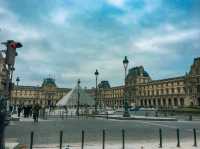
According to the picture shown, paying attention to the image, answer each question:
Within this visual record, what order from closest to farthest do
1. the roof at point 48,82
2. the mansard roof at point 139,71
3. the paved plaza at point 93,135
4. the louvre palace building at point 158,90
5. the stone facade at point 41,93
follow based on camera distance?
the paved plaza at point 93,135 < the louvre palace building at point 158,90 < the mansard roof at point 139,71 < the stone facade at point 41,93 < the roof at point 48,82

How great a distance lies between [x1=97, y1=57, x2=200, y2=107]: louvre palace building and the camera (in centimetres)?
11432

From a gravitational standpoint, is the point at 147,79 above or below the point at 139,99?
above

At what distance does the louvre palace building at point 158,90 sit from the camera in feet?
375

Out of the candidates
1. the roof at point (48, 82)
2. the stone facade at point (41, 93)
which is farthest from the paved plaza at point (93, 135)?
the roof at point (48, 82)

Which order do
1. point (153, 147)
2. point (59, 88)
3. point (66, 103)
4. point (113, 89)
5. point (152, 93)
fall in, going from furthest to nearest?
point (59, 88) → point (113, 89) → point (152, 93) → point (66, 103) → point (153, 147)

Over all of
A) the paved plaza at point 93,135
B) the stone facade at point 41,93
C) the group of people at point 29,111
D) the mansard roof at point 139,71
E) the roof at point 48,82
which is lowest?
the paved plaza at point 93,135

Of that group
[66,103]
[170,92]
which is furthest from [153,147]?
[170,92]

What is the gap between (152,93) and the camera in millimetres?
142250

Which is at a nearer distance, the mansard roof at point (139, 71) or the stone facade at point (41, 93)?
the mansard roof at point (139, 71)

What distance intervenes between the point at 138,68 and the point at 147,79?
26.7ft

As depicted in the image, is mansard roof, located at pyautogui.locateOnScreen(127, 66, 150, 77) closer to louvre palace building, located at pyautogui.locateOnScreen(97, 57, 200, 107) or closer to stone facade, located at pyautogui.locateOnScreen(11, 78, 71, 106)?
louvre palace building, located at pyautogui.locateOnScreen(97, 57, 200, 107)

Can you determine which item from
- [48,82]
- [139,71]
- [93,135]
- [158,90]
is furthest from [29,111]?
[48,82]

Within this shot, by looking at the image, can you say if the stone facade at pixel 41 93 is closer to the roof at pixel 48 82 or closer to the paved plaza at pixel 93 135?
the roof at pixel 48 82

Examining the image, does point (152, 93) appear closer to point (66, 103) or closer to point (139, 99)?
point (139, 99)
